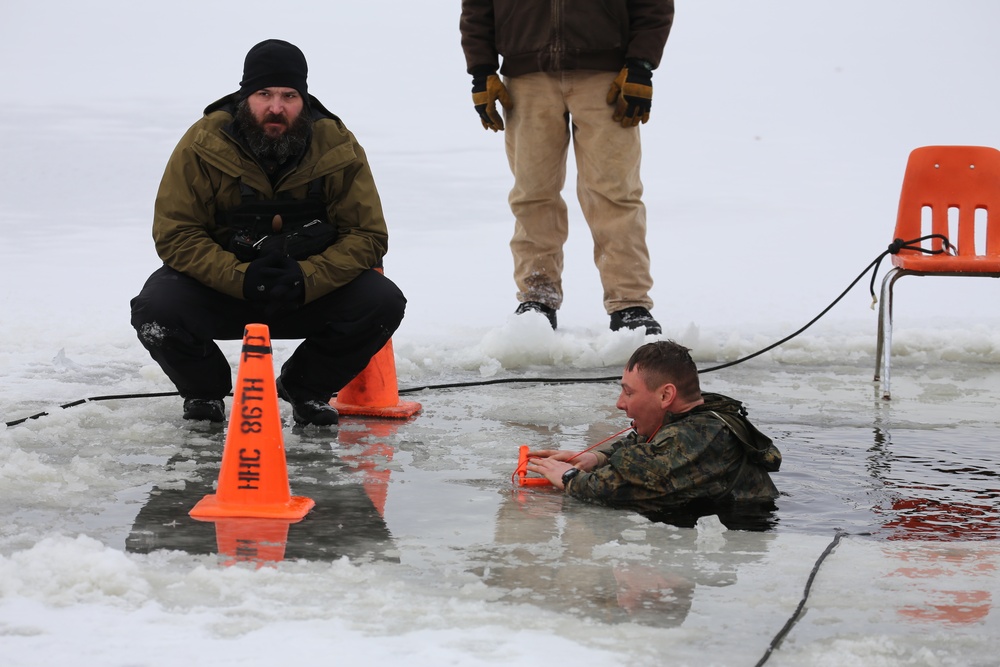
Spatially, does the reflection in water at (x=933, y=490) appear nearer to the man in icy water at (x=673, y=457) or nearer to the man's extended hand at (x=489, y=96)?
the man in icy water at (x=673, y=457)

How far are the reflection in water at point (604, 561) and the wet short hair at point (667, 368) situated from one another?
0.44m

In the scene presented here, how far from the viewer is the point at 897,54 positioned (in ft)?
72.8

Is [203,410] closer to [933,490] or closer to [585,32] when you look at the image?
[933,490]

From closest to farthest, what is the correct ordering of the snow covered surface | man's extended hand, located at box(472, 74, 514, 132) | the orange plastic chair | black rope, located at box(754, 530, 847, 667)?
black rope, located at box(754, 530, 847, 667)
the snow covered surface
the orange plastic chair
man's extended hand, located at box(472, 74, 514, 132)

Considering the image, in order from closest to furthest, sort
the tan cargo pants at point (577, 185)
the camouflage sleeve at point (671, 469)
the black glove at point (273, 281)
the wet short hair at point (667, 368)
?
the camouflage sleeve at point (671, 469), the wet short hair at point (667, 368), the black glove at point (273, 281), the tan cargo pants at point (577, 185)

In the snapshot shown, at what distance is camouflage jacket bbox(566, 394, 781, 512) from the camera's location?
3.75 meters

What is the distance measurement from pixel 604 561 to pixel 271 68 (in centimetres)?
253

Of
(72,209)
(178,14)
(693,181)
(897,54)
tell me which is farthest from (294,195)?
(178,14)

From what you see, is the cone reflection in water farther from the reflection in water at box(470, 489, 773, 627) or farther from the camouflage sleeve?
the camouflage sleeve

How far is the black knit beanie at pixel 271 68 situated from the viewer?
4.81 m

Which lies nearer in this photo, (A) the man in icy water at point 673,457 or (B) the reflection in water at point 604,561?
(B) the reflection in water at point 604,561

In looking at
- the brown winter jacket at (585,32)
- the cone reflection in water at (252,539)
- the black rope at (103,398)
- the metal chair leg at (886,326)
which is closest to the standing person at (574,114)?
the brown winter jacket at (585,32)

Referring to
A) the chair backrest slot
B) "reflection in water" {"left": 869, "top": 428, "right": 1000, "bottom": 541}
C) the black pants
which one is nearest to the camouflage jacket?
"reflection in water" {"left": 869, "top": 428, "right": 1000, "bottom": 541}

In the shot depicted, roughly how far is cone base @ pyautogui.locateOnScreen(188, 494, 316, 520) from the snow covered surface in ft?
0.49
